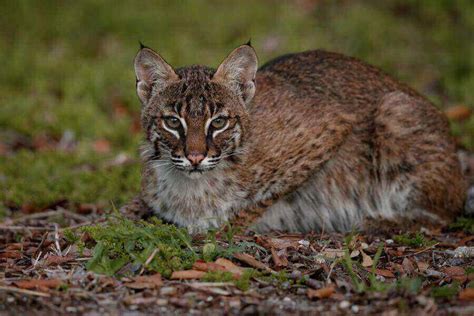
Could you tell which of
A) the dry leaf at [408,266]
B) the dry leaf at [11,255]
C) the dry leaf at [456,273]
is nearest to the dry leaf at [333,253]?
the dry leaf at [408,266]

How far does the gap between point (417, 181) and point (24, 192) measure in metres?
4.23

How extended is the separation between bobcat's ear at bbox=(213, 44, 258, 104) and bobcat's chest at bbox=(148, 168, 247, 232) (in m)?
0.76

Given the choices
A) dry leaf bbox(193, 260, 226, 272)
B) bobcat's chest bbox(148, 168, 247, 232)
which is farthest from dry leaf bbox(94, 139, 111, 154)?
dry leaf bbox(193, 260, 226, 272)

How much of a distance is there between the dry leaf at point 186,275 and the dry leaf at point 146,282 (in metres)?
0.11

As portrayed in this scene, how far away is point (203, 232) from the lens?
7188mm

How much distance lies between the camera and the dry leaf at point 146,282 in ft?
18.2

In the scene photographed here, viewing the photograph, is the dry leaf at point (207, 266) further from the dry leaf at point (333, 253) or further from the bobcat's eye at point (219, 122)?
the bobcat's eye at point (219, 122)

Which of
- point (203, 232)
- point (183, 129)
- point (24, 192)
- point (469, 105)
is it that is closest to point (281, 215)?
point (203, 232)

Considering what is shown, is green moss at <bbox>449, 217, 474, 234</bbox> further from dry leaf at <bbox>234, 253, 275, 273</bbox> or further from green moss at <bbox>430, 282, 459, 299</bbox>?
dry leaf at <bbox>234, 253, 275, 273</bbox>

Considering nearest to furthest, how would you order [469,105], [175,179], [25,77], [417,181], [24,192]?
[175,179] < [417,181] < [24,192] < [469,105] < [25,77]

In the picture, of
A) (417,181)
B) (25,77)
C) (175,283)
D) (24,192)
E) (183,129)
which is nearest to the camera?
(175,283)

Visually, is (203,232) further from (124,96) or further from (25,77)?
(25,77)

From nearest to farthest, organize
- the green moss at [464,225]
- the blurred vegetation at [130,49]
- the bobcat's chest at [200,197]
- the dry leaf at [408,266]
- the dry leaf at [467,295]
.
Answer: the dry leaf at [467,295]
the dry leaf at [408,266]
the bobcat's chest at [200,197]
the green moss at [464,225]
the blurred vegetation at [130,49]

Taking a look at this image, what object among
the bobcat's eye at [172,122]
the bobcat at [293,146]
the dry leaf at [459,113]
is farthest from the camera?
the dry leaf at [459,113]
